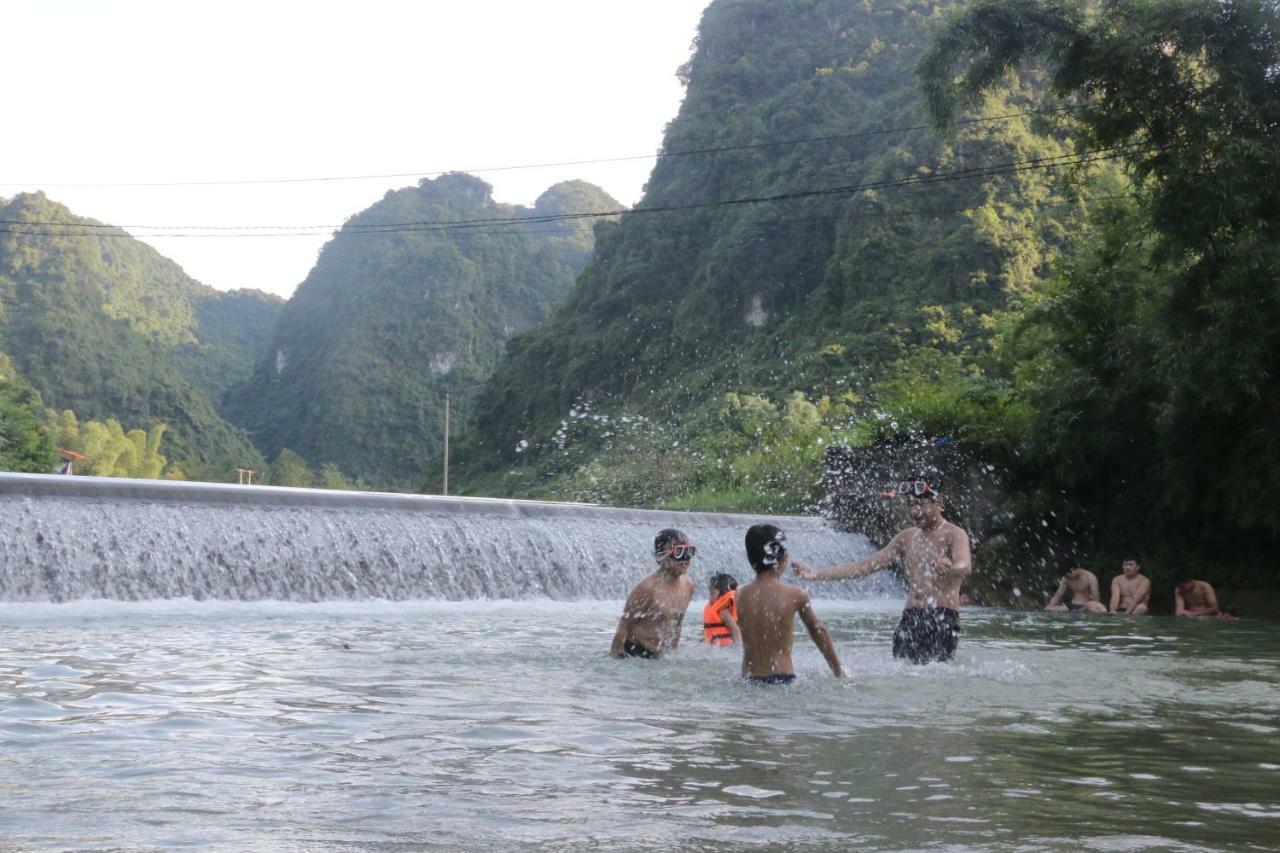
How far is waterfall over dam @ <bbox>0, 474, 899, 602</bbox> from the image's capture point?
1249 centimetres

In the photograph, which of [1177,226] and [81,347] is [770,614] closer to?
[1177,226]

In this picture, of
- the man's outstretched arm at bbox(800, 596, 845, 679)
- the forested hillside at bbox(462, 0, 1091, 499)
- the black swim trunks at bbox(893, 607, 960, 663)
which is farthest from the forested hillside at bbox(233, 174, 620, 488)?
the man's outstretched arm at bbox(800, 596, 845, 679)

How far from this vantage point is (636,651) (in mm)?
8203

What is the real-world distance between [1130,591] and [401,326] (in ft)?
290

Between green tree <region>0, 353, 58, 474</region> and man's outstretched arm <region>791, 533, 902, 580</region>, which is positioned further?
green tree <region>0, 353, 58, 474</region>

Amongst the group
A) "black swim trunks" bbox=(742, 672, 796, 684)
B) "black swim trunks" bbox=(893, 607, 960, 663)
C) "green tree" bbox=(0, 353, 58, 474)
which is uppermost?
"green tree" bbox=(0, 353, 58, 474)

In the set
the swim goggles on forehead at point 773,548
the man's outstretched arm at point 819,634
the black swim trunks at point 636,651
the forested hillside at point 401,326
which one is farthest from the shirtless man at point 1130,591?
the forested hillside at point 401,326

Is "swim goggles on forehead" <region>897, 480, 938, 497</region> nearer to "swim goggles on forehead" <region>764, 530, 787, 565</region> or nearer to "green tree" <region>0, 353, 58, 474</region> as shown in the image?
"swim goggles on forehead" <region>764, 530, 787, 565</region>

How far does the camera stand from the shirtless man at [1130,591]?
17234mm

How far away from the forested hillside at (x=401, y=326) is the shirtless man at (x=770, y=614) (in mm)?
83150

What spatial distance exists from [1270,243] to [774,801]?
45.8 ft

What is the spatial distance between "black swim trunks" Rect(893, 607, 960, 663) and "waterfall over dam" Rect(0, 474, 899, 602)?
747 cm

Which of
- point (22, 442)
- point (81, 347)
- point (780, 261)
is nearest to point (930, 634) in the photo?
point (22, 442)

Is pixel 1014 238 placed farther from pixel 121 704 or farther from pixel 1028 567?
pixel 121 704
